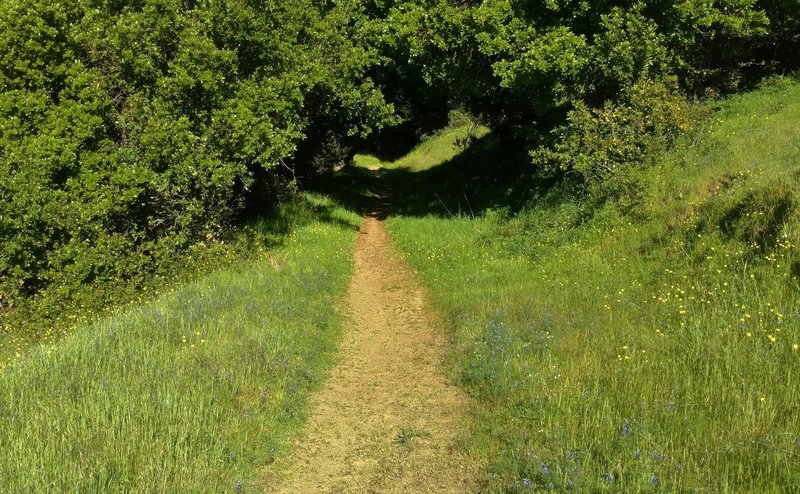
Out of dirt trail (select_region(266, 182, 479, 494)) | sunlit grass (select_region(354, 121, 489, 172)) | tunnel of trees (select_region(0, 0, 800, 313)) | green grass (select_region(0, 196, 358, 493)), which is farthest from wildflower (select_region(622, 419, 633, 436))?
sunlit grass (select_region(354, 121, 489, 172))

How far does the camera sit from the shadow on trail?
1675cm

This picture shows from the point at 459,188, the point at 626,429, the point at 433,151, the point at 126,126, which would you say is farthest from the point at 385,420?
the point at 433,151

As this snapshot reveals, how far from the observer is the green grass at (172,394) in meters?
4.54

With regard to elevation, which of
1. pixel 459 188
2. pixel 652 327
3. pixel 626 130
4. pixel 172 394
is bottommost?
pixel 172 394

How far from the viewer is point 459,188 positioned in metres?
21.7

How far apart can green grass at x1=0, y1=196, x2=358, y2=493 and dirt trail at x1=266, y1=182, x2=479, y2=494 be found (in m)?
0.34

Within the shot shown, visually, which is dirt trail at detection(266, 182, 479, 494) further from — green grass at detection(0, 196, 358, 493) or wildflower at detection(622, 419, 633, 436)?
wildflower at detection(622, 419, 633, 436)

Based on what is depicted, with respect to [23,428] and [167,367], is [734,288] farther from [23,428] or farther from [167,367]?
[23,428]

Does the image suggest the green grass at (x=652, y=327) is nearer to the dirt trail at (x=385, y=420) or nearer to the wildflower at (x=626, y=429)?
the wildflower at (x=626, y=429)

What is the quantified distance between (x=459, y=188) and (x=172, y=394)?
17197 mm

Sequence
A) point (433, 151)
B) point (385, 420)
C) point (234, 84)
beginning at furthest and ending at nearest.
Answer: point (433, 151) < point (234, 84) < point (385, 420)

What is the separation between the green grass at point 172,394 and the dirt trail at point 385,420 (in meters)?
0.34

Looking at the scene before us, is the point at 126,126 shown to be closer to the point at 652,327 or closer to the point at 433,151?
the point at 652,327

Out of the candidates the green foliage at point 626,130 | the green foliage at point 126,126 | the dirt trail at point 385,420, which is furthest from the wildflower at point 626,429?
the green foliage at point 126,126
